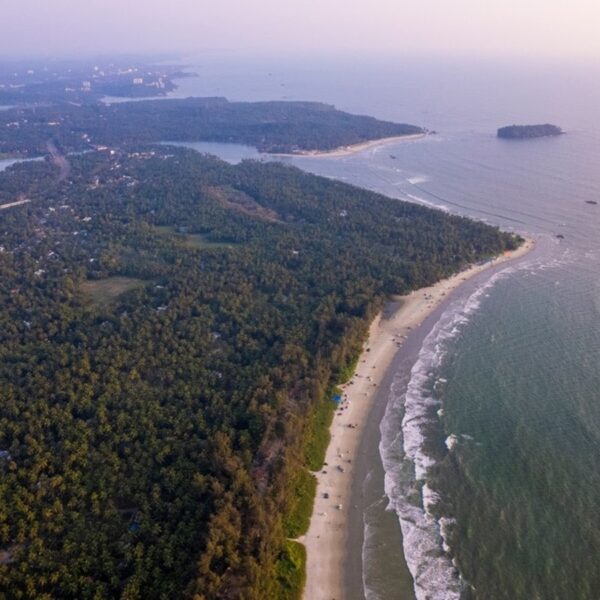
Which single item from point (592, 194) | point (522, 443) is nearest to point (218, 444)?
point (522, 443)

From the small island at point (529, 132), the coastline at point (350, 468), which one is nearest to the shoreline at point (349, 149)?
the small island at point (529, 132)

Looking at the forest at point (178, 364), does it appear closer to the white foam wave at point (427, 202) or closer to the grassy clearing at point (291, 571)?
the grassy clearing at point (291, 571)

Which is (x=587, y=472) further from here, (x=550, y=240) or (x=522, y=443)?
(x=550, y=240)

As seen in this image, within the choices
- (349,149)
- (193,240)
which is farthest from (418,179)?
(193,240)

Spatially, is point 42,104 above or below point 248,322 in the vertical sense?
above

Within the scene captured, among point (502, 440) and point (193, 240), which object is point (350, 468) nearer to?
point (502, 440)

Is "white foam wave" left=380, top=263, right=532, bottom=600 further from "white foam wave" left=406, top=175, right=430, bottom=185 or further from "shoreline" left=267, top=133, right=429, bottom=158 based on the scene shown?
"shoreline" left=267, top=133, right=429, bottom=158

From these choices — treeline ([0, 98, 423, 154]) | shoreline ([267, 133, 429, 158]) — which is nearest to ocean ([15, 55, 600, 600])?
shoreline ([267, 133, 429, 158])
